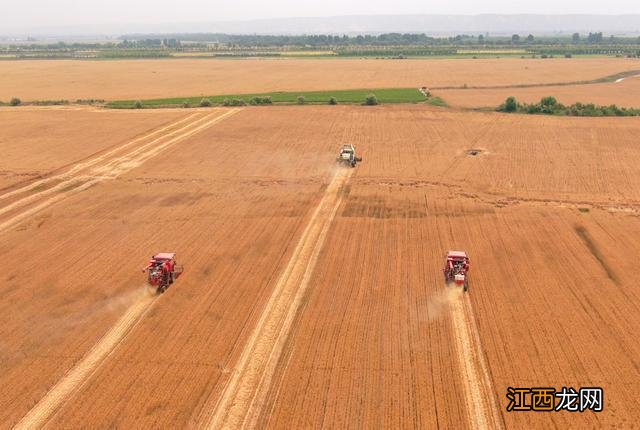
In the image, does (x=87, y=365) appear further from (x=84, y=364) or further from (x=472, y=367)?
(x=472, y=367)

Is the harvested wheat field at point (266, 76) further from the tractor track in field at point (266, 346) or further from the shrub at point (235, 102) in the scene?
the tractor track in field at point (266, 346)

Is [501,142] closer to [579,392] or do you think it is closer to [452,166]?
[452,166]

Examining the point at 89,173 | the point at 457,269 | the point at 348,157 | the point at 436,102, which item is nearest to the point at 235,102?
the point at 436,102

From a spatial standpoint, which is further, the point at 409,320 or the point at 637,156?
the point at 637,156

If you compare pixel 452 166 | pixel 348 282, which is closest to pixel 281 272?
pixel 348 282

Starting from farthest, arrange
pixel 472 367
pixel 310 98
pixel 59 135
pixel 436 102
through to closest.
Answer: pixel 310 98 → pixel 436 102 → pixel 59 135 → pixel 472 367

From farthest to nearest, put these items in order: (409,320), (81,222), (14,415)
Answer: (81,222) < (409,320) < (14,415)
